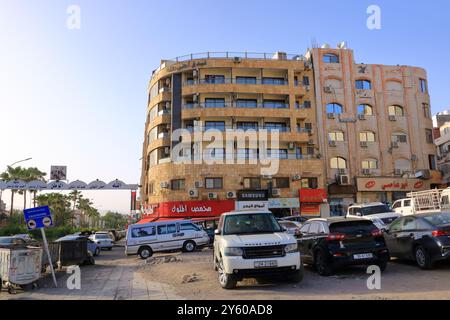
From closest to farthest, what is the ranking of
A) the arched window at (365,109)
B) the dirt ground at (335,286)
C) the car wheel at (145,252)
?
the dirt ground at (335,286)
the car wheel at (145,252)
the arched window at (365,109)

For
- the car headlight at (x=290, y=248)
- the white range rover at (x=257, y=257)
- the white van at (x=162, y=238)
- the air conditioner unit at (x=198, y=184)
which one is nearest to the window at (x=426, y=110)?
the air conditioner unit at (x=198, y=184)

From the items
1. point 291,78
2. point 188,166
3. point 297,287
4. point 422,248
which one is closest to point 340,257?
point 297,287

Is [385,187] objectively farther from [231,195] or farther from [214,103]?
[214,103]

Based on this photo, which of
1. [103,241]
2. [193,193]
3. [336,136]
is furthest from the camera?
[336,136]

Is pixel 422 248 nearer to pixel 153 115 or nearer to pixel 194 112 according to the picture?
pixel 194 112

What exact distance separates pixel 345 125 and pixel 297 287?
113 ft

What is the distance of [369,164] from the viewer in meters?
40.0

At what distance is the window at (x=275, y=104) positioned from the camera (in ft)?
131

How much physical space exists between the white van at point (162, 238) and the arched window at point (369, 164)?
24.6 m

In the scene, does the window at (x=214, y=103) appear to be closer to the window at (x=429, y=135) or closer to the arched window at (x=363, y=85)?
the arched window at (x=363, y=85)

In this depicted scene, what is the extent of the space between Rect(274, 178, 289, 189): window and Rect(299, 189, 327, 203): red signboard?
5.29ft

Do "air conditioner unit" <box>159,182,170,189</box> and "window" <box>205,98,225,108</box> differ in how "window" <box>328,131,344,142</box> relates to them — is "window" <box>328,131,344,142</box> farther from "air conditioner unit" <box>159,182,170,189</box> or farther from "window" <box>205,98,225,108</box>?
"air conditioner unit" <box>159,182,170,189</box>

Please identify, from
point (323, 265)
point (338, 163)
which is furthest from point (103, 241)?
point (323, 265)

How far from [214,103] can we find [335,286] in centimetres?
3208
